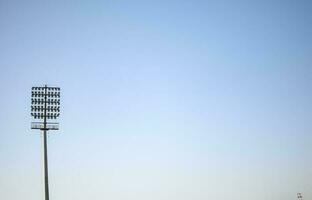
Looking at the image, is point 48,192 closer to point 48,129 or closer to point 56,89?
point 48,129

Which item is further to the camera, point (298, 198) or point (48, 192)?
point (298, 198)

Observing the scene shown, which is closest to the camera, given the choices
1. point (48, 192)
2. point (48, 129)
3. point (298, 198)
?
point (48, 192)

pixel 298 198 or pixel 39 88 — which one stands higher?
pixel 39 88

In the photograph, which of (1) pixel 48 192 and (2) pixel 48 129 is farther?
(2) pixel 48 129

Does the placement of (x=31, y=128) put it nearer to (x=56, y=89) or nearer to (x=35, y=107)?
(x=35, y=107)

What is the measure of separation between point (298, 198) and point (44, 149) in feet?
260

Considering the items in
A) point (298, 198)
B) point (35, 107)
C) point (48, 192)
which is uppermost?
point (35, 107)

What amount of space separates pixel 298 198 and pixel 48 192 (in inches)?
3107

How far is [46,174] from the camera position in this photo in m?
35.2

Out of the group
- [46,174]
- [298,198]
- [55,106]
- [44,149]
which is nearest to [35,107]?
[55,106]

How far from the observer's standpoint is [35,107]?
37281 millimetres

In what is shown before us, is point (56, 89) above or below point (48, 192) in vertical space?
above

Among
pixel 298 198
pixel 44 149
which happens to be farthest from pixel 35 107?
pixel 298 198

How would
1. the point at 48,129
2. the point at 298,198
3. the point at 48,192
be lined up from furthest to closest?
the point at 298,198
the point at 48,129
the point at 48,192
